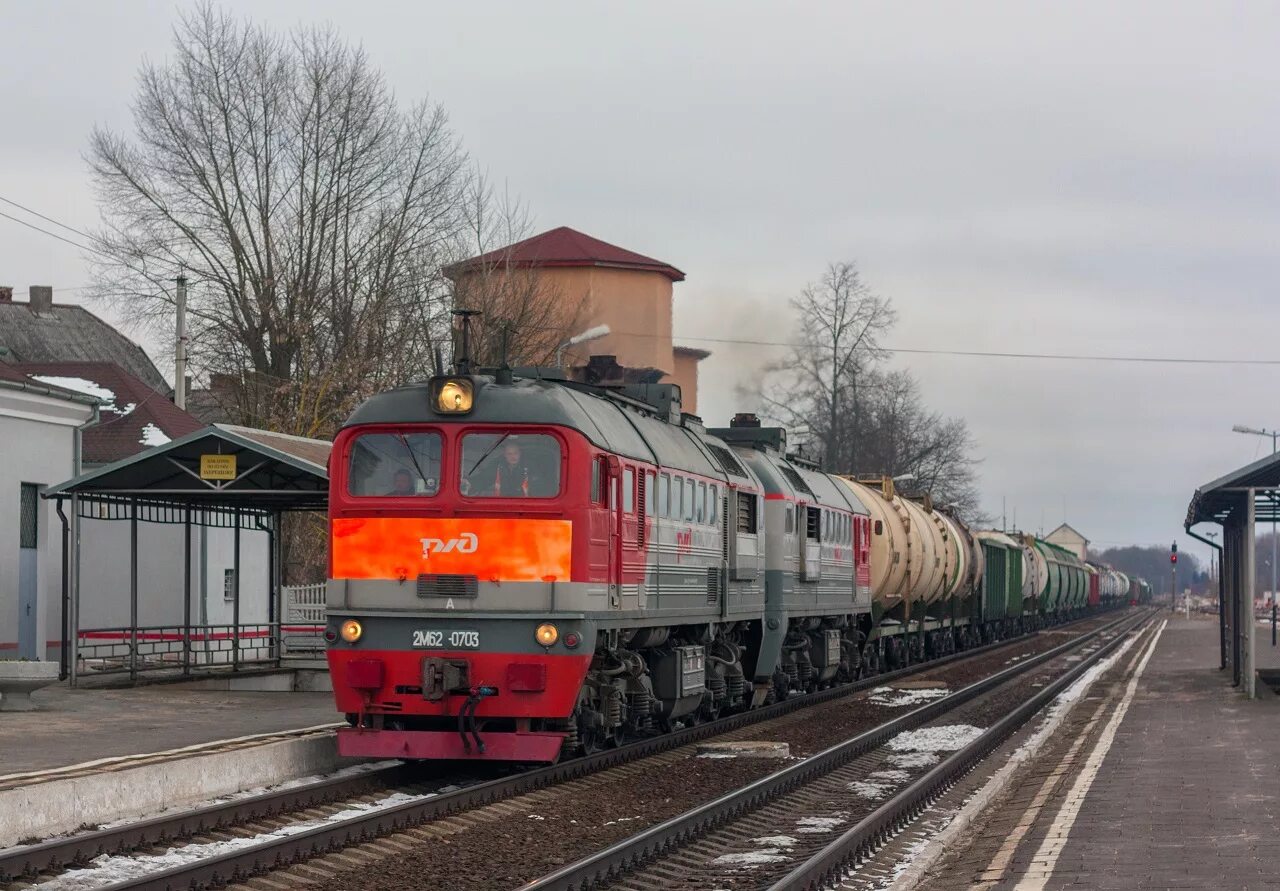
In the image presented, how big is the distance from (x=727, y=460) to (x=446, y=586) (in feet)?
21.6

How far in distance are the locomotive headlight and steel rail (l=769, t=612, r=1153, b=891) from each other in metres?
4.78

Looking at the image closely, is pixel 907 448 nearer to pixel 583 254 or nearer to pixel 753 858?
pixel 583 254

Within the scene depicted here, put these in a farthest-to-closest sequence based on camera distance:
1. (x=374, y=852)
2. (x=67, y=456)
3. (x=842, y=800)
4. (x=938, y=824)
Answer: (x=67, y=456) < (x=842, y=800) < (x=938, y=824) < (x=374, y=852)

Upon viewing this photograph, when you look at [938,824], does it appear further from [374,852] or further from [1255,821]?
[374,852]

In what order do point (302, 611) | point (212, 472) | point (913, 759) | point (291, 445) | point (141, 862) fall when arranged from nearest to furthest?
1. point (141, 862)
2. point (913, 759)
3. point (212, 472)
4. point (291, 445)
5. point (302, 611)

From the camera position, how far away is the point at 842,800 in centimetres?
1434

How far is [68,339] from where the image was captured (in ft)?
171

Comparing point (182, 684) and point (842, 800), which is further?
point (182, 684)

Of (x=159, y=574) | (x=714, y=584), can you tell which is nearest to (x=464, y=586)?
(x=714, y=584)

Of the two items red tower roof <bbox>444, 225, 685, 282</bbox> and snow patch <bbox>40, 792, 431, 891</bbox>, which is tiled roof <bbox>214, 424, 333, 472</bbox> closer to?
snow patch <bbox>40, 792, 431, 891</bbox>

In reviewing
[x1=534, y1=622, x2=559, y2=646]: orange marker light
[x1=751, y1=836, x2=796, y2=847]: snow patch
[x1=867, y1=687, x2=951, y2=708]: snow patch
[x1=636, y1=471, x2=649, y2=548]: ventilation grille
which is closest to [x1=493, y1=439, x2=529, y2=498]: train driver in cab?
[x1=534, y1=622, x2=559, y2=646]: orange marker light

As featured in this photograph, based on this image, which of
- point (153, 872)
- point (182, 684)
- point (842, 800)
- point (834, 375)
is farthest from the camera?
point (834, 375)

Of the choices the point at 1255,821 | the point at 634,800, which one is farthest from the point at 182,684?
the point at 1255,821

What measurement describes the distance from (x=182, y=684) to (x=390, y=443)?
929 cm
